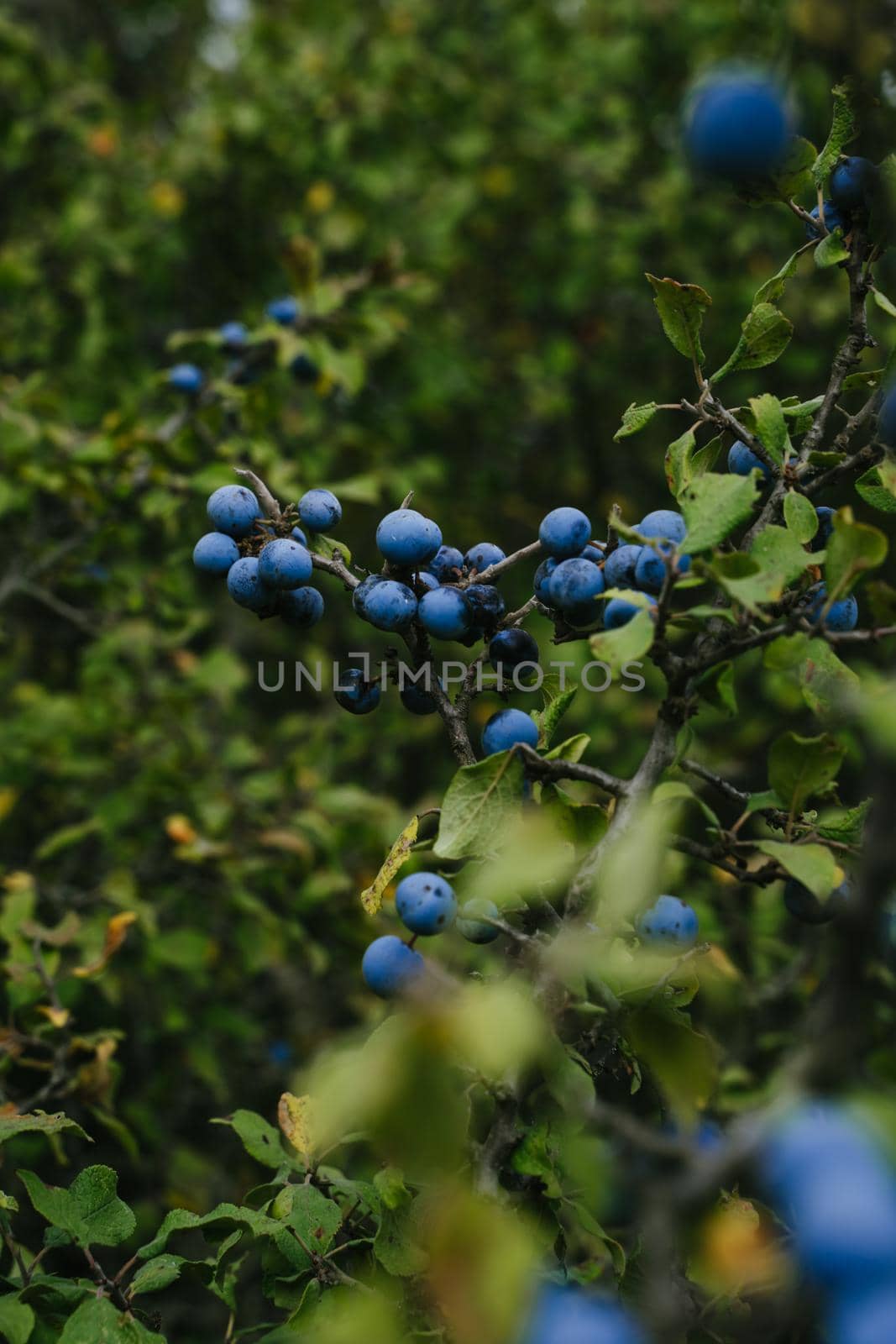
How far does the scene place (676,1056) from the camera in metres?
0.74

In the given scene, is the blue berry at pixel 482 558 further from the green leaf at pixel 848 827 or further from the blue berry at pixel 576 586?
the green leaf at pixel 848 827

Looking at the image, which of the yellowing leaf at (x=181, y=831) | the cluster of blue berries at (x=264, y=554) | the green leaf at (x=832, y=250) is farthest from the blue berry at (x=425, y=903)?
the yellowing leaf at (x=181, y=831)

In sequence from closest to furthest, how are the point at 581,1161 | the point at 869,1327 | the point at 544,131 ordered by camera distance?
the point at 869,1327 < the point at 581,1161 < the point at 544,131

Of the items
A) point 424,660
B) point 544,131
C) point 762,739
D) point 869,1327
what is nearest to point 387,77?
point 544,131

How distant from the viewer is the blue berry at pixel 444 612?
100 centimetres

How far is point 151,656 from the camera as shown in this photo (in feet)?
9.34

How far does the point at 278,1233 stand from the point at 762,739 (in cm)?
242

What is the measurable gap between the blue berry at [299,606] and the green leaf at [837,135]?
0.65 meters

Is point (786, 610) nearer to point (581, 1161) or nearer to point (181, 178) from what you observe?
point (581, 1161)

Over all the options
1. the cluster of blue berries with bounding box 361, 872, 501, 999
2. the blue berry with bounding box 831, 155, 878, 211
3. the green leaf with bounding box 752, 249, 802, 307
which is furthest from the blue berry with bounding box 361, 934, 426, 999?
the blue berry with bounding box 831, 155, 878, 211

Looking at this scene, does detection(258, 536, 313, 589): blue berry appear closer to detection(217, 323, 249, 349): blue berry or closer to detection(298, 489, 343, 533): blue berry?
detection(298, 489, 343, 533): blue berry

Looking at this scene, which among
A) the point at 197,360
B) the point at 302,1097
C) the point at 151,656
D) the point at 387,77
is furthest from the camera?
the point at 387,77

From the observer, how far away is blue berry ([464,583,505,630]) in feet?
3.41

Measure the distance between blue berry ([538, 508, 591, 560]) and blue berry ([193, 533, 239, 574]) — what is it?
35 centimetres
